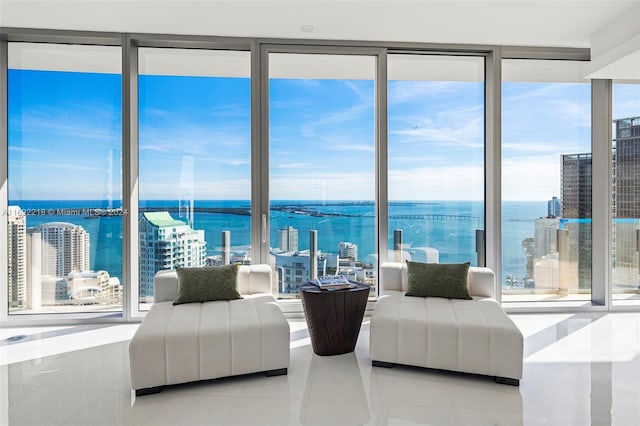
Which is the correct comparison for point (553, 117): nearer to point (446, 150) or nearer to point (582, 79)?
point (582, 79)

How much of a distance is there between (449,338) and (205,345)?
65.5 inches

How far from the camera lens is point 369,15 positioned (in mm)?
3617

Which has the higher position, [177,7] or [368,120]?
[177,7]

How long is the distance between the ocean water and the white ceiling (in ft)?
5.47

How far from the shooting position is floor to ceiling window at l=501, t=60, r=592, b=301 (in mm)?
4484

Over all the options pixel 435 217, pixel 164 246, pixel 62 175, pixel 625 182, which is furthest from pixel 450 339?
pixel 62 175

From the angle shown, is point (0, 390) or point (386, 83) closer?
point (0, 390)

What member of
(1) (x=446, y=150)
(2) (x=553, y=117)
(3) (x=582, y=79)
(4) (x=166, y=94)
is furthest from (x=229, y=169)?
(3) (x=582, y=79)

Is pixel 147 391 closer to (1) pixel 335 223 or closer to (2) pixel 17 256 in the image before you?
(1) pixel 335 223

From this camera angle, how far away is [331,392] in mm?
2639

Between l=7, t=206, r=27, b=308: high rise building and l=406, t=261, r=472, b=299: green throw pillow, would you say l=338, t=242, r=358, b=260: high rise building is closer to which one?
l=406, t=261, r=472, b=299: green throw pillow

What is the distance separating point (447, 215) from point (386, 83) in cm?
155

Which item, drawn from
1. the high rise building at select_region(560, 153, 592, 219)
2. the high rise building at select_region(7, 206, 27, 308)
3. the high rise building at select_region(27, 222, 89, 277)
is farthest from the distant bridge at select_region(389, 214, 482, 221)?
the high rise building at select_region(7, 206, 27, 308)

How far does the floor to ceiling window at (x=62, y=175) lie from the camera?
405cm
